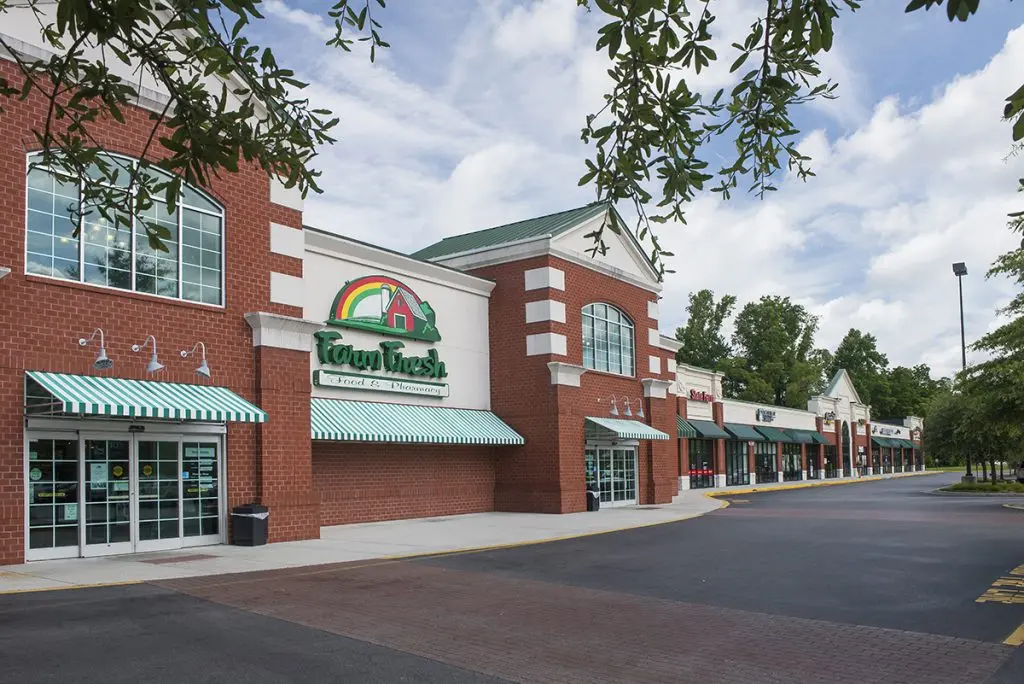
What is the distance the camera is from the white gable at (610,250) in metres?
27.5

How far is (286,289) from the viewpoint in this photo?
61.7 ft

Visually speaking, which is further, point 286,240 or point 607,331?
point 607,331

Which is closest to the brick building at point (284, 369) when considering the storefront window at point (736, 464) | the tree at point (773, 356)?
the storefront window at point (736, 464)

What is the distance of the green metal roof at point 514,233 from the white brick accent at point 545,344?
2962mm

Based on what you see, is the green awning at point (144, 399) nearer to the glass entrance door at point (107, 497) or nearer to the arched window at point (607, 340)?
the glass entrance door at point (107, 497)

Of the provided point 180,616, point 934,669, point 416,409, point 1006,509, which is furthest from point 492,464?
point 934,669

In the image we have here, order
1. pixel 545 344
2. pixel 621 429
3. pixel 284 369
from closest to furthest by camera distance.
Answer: pixel 284 369 < pixel 545 344 < pixel 621 429

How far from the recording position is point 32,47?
49.4 feet

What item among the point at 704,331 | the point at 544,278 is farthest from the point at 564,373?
the point at 704,331

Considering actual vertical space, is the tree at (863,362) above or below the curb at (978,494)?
above

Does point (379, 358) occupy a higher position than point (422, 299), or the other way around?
point (422, 299)

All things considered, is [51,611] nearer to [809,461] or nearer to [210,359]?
[210,359]

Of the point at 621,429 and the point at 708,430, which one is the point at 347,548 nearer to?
the point at 621,429

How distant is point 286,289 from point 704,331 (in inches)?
2560
